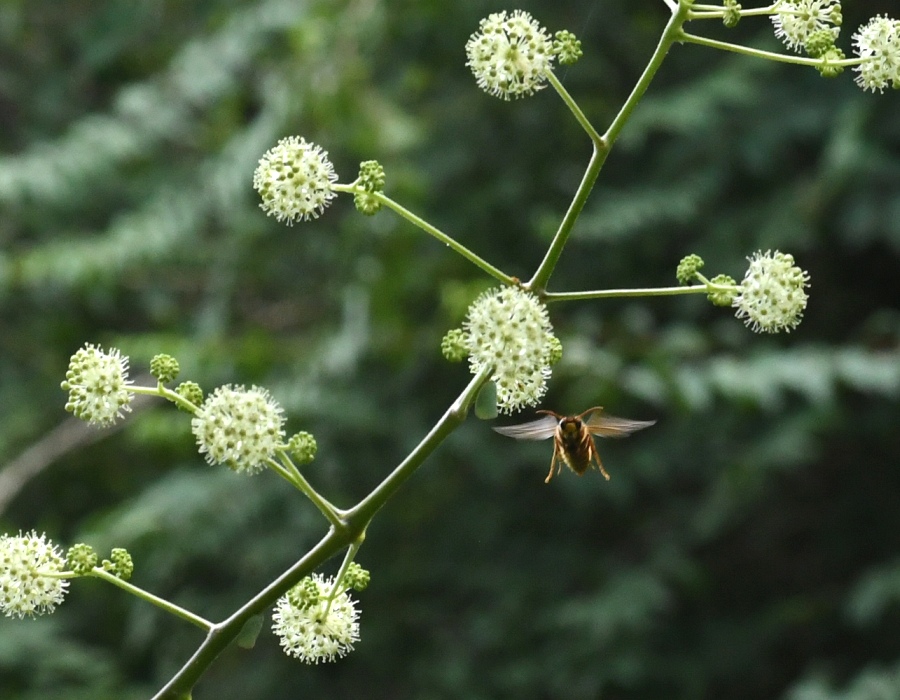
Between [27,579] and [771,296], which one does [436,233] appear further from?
[27,579]

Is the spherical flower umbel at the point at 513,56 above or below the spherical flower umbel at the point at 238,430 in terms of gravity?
above

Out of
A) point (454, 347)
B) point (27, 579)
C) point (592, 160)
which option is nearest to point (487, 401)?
point (454, 347)

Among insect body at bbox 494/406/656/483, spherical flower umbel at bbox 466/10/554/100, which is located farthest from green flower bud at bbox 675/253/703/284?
insect body at bbox 494/406/656/483

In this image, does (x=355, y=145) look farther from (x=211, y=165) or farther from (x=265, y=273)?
(x=265, y=273)

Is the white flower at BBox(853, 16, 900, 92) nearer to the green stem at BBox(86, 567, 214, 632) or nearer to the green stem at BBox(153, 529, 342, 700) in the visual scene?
the green stem at BBox(153, 529, 342, 700)

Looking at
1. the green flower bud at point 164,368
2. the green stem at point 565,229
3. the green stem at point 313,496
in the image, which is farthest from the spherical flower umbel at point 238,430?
the green stem at point 565,229

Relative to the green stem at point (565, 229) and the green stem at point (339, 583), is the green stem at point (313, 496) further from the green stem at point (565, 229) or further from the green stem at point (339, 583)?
the green stem at point (565, 229)
